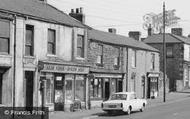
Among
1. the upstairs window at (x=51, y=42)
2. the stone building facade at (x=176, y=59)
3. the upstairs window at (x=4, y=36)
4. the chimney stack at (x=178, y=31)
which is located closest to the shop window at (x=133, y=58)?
the upstairs window at (x=51, y=42)

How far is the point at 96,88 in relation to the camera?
127 feet

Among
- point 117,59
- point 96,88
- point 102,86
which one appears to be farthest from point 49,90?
point 117,59

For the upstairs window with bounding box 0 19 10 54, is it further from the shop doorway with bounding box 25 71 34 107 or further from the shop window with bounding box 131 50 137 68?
the shop window with bounding box 131 50 137 68

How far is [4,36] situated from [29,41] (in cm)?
285

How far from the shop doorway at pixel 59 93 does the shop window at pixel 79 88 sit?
6.72 feet

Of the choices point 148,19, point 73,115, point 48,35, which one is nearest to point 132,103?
point 73,115

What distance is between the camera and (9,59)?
27062 millimetres

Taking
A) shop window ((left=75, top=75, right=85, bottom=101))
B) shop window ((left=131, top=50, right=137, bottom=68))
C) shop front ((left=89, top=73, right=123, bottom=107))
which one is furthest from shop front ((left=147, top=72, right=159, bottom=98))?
shop window ((left=75, top=75, right=85, bottom=101))

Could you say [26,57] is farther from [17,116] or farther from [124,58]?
[124,58]

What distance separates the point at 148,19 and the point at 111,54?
2151 inches

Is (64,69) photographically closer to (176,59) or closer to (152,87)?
(152,87)

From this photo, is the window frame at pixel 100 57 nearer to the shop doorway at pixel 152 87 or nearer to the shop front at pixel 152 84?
the shop front at pixel 152 84

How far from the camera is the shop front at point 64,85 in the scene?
31.0 meters

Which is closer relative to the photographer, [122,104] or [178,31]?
[122,104]
